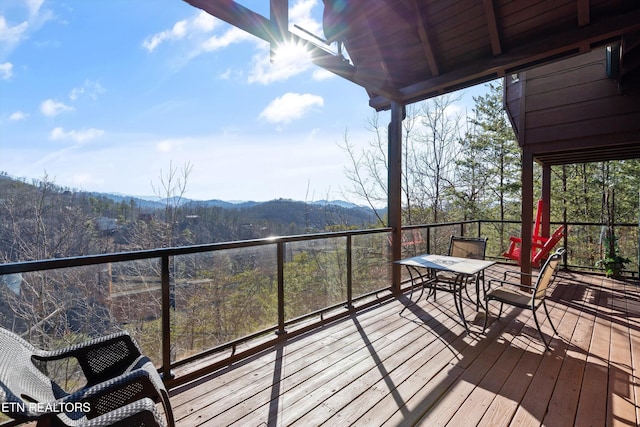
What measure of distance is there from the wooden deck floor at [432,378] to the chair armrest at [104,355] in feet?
1.89

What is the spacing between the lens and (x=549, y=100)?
5.02m

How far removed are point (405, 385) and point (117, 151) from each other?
1652 centimetres

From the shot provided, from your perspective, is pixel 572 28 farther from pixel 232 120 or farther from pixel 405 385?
pixel 232 120

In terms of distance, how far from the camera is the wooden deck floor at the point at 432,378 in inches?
80.7

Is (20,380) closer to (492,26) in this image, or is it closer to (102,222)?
(492,26)

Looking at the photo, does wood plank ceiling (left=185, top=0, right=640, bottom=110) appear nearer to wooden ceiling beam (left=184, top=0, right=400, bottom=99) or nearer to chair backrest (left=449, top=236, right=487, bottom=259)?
wooden ceiling beam (left=184, top=0, right=400, bottom=99)

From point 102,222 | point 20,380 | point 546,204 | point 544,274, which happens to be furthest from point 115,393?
point 102,222

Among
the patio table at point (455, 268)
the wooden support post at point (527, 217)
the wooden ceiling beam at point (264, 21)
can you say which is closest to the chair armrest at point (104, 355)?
the wooden ceiling beam at point (264, 21)

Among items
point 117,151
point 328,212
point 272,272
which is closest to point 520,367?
point 272,272

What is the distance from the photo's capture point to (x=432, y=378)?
2.51 meters

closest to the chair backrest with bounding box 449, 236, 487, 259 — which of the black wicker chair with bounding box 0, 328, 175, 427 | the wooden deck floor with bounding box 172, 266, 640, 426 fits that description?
the wooden deck floor with bounding box 172, 266, 640, 426

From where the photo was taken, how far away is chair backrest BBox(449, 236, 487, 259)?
451 centimetres

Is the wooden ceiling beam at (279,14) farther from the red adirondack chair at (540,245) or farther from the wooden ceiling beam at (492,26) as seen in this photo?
the red adirondack chair at (540,245)

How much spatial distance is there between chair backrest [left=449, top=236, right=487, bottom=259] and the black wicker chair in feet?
14.0
